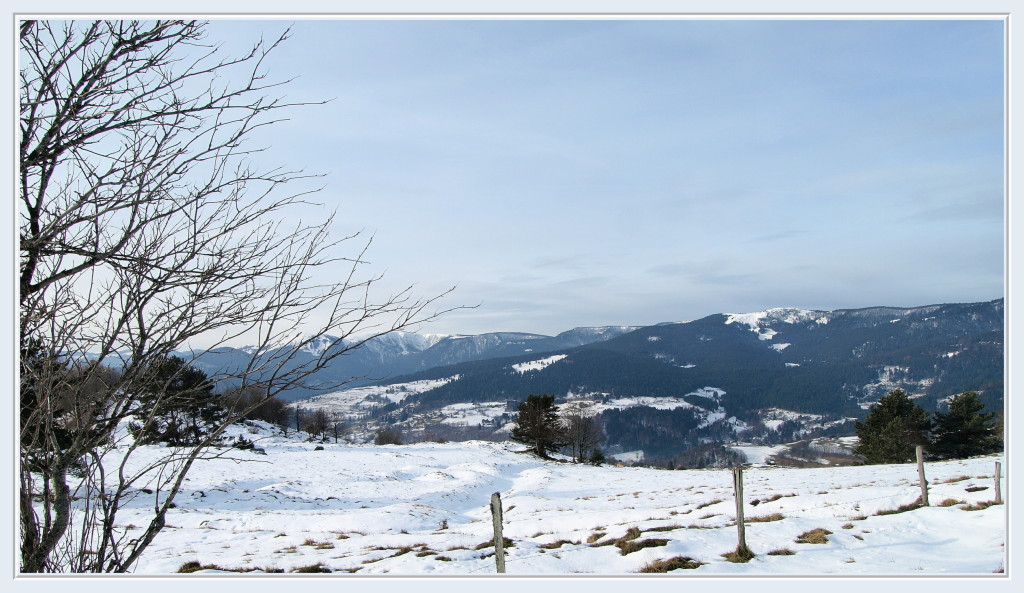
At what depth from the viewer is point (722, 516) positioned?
35.9 ft

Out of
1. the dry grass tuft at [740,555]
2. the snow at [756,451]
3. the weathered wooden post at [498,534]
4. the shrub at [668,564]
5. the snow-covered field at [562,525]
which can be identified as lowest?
the snow at [756,451]

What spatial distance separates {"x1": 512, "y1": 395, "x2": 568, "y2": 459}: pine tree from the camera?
36.1 meters

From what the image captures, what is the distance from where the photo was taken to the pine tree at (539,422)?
36.1 m

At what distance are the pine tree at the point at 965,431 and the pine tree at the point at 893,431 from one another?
0.86 metres

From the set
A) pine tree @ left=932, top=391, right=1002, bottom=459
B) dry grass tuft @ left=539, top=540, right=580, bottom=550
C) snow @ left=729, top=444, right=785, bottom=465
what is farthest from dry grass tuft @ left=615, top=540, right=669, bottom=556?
snow @ left=729, top=444, right=785, bottom=465

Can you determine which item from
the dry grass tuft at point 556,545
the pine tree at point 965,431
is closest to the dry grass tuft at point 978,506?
the dry grass tuft at point 556,545

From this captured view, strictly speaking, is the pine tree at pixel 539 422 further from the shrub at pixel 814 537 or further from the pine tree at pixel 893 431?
the shrub at pixel 814 537

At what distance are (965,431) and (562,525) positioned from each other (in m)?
Answer: 33.7

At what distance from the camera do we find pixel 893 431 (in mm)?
29141

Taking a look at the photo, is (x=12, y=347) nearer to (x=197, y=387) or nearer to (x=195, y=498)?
(x=197, y=387)

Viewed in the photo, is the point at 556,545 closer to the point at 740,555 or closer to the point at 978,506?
the point at 740,555

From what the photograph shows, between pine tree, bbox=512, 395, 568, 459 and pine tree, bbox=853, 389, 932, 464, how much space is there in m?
20.0
